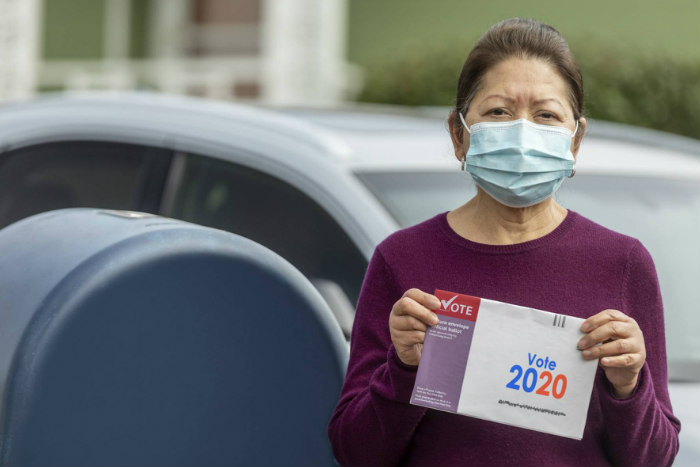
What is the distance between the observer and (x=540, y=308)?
195 centimetres

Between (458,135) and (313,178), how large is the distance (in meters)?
1.07

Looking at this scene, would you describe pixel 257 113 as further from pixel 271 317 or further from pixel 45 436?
pixel 45 436

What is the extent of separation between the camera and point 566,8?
555 inches

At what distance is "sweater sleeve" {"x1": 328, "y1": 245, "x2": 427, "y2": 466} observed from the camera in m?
1.97

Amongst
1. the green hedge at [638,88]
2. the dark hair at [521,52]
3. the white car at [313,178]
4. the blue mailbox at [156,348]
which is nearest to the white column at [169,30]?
the green hedge at [638,88]

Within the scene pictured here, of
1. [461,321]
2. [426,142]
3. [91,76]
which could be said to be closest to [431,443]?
[461,321]

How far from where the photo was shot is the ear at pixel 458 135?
2121 millimetres

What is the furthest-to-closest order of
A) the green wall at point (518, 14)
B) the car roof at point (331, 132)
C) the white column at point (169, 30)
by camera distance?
1. the white column at point (169, 30)
2. the green wall at point (518, 14)
3. the car roof at point (331, 132)

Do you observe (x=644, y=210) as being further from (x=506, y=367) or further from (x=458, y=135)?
(x=506, y=367)

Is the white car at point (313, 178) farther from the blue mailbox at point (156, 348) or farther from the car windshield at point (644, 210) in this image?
the blue mailbox at point (156, 348)

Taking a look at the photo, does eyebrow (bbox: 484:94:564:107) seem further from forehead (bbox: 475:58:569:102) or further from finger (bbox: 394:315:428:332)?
finger (bbox: 394:315:428:332)

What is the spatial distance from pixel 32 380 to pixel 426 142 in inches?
76.1

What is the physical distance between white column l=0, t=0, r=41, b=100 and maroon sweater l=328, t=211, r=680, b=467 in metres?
14.0

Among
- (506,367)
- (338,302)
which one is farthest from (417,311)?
(338,302)
